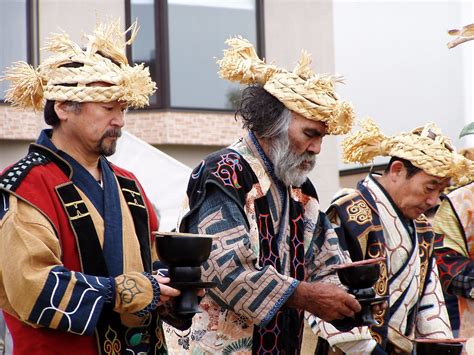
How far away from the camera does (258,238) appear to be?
4645mm

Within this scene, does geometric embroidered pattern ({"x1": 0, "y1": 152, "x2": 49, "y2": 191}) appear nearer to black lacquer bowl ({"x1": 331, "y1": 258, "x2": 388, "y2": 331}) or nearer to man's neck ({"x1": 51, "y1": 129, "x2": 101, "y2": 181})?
man's neck ({"x1": 51, "y1": 129, "x2": 101, "y2": 181})

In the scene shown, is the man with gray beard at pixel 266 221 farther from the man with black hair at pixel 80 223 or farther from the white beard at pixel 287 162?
the man with black hair at pixel 80 223

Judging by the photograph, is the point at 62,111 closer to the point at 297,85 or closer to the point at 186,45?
the point at 297,85

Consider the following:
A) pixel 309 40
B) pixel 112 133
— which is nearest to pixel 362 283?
pixel 112 133

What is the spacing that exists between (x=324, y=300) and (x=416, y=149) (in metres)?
1.75

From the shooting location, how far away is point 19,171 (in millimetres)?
3969

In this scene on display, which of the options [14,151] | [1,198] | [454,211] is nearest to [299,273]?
[1,198]

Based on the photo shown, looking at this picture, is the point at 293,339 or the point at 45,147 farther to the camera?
the point at 293,339

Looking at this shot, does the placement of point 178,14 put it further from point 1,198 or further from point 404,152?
point 1,198

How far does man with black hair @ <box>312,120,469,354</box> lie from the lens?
5.57 m

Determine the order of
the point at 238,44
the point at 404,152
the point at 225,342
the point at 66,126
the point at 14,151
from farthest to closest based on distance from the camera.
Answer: the point at 14,151 < the point at 404,152 < the point at 238,44 < the point at 225,342 < the point at 66,126

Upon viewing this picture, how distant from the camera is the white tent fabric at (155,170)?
8203mm

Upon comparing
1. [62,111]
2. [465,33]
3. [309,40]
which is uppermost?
[309,40]

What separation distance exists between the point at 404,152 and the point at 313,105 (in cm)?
125
